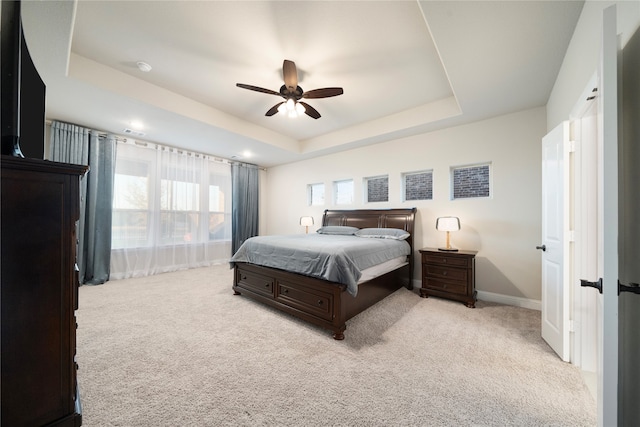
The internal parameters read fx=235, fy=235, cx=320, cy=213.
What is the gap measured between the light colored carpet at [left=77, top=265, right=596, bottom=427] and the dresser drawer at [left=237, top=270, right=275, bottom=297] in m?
0.25

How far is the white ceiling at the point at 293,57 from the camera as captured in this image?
1.88m

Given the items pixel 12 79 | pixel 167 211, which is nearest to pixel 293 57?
pixel 12 79

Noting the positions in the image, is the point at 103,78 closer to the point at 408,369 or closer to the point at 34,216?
the point at 34,216

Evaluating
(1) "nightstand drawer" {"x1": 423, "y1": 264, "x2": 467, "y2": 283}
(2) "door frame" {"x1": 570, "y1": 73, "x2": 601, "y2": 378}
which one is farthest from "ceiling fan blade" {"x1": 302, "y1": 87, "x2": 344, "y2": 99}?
(1) "nightstand drawer" {"x1": 423, "y1": 264, "x2": 467, "y2": 283}

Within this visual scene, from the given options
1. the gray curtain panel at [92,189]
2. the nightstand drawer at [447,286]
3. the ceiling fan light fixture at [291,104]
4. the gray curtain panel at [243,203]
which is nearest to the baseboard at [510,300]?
the nightstand drawer at [447,286]

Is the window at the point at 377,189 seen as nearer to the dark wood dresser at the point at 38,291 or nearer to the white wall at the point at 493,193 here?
the white wall at the point at 493,193

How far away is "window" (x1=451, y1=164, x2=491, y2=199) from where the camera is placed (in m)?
3.55

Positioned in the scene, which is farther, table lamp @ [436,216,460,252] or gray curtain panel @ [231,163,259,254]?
gray curtain panel @ [231,163,259,254]

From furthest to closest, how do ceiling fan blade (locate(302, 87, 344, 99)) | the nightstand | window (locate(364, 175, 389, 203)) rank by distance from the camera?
window (locate(364, 175, 389, 203)), the nightstand, ceiling fan blade (locate(302, 87, 344, 99))

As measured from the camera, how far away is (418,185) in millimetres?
4199

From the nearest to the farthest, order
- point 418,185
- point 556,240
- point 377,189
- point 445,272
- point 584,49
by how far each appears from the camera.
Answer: point 584,49 → point 556,240 → point 445,272 → point 418,185 → point 377,189

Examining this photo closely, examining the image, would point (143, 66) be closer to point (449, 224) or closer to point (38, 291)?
point (38, 291)

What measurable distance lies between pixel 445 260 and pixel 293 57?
10.4ft

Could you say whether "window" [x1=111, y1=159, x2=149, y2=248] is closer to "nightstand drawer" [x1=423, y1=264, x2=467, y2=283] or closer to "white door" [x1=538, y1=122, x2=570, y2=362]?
"nightstand drawer" [x1=423, y1=264, x2=467, y2=283]
